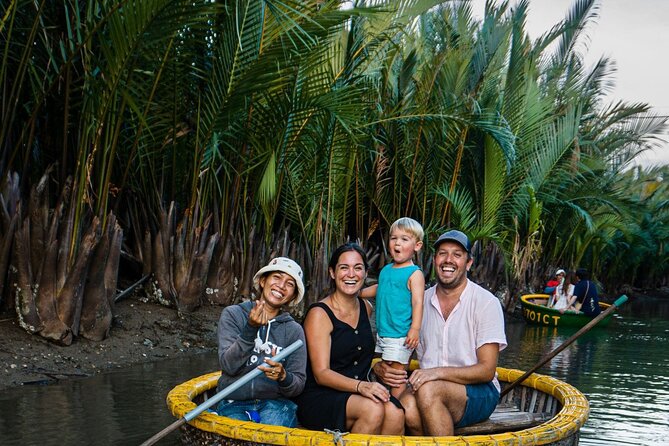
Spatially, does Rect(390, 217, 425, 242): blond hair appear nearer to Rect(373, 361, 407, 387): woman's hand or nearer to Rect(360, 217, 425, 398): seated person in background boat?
Rect(360, 217, 425, 398): seated person in background boat

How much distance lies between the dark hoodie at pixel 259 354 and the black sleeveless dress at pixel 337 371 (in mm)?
161

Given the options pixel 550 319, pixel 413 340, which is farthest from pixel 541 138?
pixel 413 340

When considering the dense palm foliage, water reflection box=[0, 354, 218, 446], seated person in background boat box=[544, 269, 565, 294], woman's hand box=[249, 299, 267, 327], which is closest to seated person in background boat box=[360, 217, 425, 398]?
woman's hand box=[249, 299, 267, 327]

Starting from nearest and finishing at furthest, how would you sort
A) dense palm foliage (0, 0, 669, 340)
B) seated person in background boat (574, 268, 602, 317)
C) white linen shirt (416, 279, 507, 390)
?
white linen shirt (416, 279, 507, 390), dense palm foliage (0, 0, 669, 340), seated person in background boat (574, 268, 602, 317)

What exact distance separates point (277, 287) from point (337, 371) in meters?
0.61

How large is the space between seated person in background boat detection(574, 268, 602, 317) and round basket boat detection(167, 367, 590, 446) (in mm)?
10193

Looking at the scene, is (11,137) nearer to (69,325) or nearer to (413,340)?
(69,325)

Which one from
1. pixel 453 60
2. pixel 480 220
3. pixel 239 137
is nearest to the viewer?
pixel 239 137

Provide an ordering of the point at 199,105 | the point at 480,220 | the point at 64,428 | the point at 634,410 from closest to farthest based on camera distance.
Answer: the point at 64,428, the point at 634,410, the point at 199,105, the point at 480,220

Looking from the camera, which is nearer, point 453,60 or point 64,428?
point 64,428

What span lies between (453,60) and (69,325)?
311 inches

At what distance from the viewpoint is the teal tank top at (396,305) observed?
4258 mm

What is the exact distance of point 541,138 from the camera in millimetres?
15094

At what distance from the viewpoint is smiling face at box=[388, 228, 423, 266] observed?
429cm
